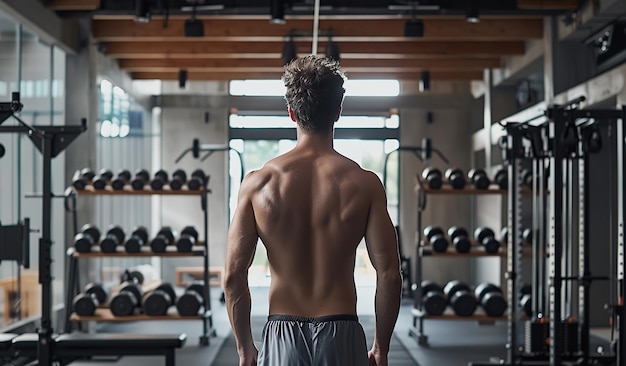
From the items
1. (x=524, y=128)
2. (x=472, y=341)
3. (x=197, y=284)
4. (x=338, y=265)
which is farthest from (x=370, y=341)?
(x=338, y=265)

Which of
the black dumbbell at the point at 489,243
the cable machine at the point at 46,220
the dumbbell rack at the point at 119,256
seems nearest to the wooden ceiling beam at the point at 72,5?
the dumbbell rack at the point at 119,256

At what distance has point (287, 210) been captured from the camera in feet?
7.51

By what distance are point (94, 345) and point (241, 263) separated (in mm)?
3808

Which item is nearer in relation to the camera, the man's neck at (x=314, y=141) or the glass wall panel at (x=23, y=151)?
the man's neck at (x=314, y=141)

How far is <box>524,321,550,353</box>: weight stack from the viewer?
6254 mm

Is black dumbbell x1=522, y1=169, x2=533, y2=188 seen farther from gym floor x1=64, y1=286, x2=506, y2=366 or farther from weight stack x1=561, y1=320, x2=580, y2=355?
weight stack x1=561, y1=320, x2=580, y2=355

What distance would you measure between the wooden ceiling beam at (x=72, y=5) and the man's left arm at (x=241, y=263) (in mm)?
5707

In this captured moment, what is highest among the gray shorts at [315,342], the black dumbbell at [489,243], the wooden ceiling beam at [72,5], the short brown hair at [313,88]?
the wooden ceiling beam at [72,5]

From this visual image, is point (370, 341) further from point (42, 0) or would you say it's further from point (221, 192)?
point (221, 192)

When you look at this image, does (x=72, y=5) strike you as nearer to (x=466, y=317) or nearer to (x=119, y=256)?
(x=119, y=256)

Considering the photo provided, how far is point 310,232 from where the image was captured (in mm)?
2291

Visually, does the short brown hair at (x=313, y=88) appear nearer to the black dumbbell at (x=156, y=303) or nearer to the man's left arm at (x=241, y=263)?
the man's left arm at (x=241, y=263)

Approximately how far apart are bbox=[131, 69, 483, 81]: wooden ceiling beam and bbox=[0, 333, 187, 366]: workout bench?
558 centimetres

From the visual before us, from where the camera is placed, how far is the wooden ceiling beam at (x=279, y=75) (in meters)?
11.0
